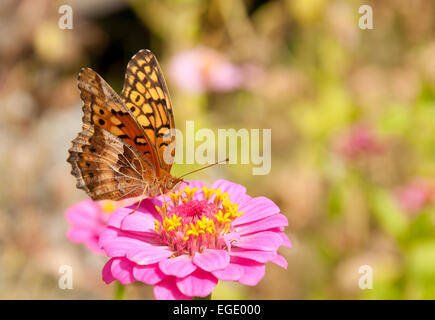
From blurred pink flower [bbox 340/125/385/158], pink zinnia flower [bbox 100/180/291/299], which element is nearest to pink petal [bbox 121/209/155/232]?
pink zinnia flower [bbox 100/180/291/299]

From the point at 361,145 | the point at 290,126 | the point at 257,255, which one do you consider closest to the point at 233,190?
the point at 257,255

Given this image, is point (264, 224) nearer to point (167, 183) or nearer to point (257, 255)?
point (257, 255)

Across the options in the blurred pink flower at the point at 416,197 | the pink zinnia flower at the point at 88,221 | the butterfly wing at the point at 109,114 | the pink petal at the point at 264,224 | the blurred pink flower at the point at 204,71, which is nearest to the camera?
the pink petal at the point at 264,224

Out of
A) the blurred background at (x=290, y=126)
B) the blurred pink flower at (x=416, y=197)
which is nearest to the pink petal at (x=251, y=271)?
the blurred background at (x=290, y=126)

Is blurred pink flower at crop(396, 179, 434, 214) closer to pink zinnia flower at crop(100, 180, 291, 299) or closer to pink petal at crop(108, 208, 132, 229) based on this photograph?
pink zinnia flower at crop(100, 180, 291, 299)

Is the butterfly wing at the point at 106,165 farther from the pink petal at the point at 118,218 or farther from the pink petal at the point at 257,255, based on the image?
the pink petal at the point at 257,255

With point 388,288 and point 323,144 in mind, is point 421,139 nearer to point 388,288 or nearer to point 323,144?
point 323,144

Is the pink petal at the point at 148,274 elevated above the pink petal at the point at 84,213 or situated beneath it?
situated beneath
